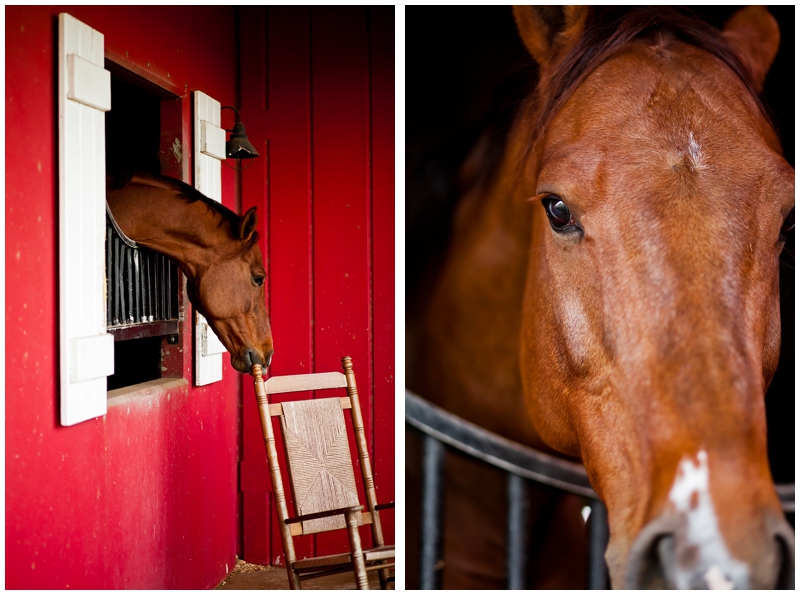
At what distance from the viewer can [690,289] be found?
3.32 ft

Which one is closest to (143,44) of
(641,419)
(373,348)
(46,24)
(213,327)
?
(46,24)

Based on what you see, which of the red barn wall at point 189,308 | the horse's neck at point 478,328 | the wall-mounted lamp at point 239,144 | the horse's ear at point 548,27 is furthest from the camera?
the wall-mounted lamp at point 239,144

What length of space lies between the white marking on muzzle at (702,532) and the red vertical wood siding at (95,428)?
152 cm

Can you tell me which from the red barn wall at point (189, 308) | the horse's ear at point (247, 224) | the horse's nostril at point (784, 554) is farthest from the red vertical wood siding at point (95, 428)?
the horse's nostril at point (784, 554)

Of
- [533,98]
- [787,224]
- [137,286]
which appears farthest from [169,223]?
[787,224]

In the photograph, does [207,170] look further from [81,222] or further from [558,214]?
[558,214]

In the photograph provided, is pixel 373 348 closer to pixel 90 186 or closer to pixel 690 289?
pixel 90 186

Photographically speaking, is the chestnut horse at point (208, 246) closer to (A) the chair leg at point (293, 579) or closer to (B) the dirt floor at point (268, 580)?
(A) the chair leg at point (293, 579)

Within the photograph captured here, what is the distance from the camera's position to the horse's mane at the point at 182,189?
2.13 meters

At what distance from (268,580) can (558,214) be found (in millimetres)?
2344

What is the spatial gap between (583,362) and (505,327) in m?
0.39

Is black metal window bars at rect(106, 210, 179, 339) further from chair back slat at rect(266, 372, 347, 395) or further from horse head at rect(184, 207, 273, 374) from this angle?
chair back slat at rect(266, 372, 347, 395)

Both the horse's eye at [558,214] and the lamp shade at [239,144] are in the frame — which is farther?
the lamp shade at [239,144]

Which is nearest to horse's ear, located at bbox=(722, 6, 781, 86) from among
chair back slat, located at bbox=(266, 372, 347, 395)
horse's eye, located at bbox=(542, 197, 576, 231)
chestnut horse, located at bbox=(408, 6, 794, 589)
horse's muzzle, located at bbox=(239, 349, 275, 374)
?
chestnut horse, located at bbox=(408, 6, 794, 589)
